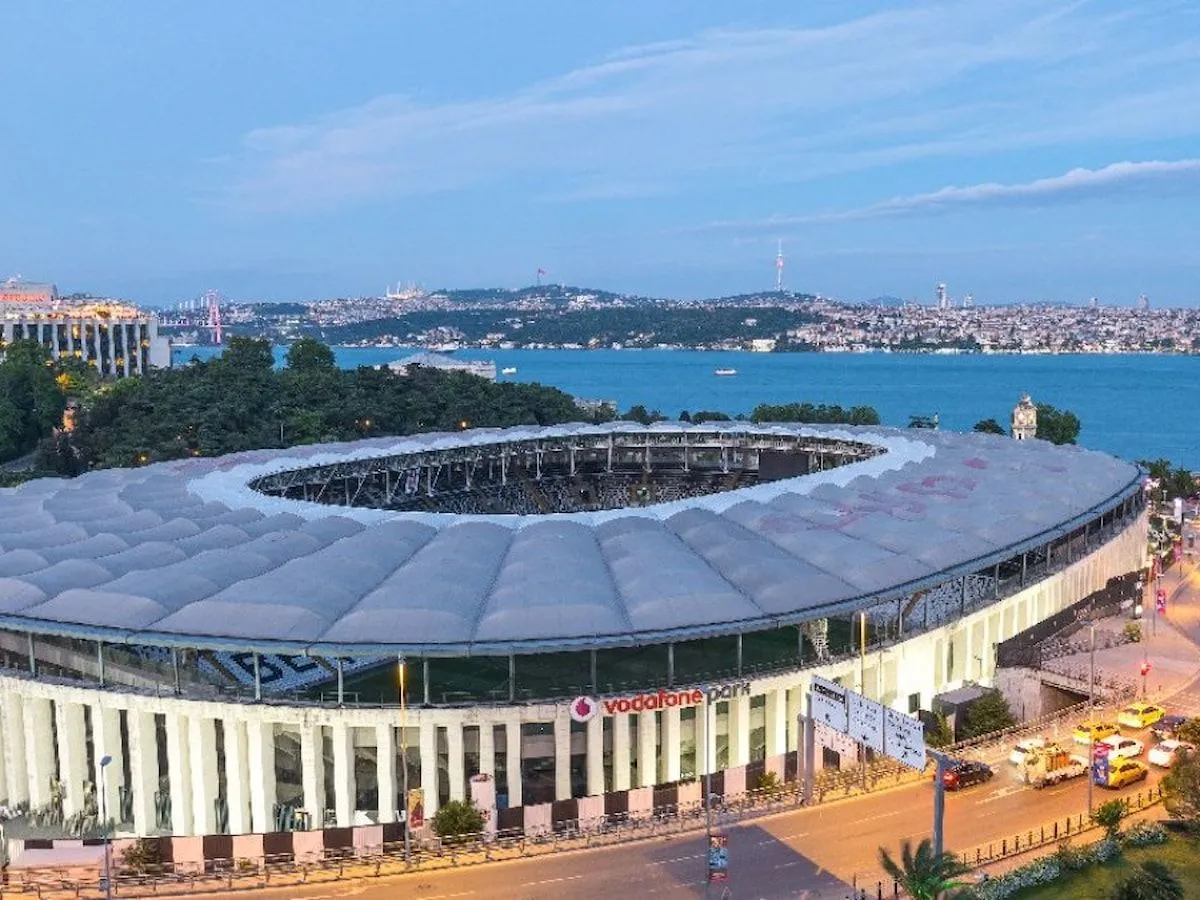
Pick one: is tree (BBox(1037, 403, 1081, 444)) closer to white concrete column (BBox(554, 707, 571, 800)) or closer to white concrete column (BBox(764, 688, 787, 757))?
white concrete column (BBox(764, 688, 787, 757))

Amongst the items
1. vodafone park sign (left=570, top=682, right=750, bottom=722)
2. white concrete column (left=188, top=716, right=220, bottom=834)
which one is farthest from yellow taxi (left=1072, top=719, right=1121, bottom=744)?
white concrete column (left=188, top=716, right=220, bottom=834)

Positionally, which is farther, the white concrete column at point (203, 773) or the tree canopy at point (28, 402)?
the tree canopy at point (28, 402)

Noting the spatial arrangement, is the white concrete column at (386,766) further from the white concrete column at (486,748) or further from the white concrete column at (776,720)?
the white concrete column at (776,720)

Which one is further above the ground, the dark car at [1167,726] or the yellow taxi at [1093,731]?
the yellow taxi at [1093,731]

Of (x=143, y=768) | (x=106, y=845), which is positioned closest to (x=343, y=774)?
(x=143, y=768)

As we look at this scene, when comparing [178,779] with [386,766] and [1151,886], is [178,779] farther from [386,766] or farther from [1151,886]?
[1151,886]

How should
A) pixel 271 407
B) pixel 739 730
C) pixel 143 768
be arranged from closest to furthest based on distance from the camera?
1. pixel 143 768
2. pixel 739 730
3. pixel 271 407

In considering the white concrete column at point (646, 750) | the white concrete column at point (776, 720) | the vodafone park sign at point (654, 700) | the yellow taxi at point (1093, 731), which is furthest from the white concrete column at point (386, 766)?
the yellow taxi at point (1093, 731)
